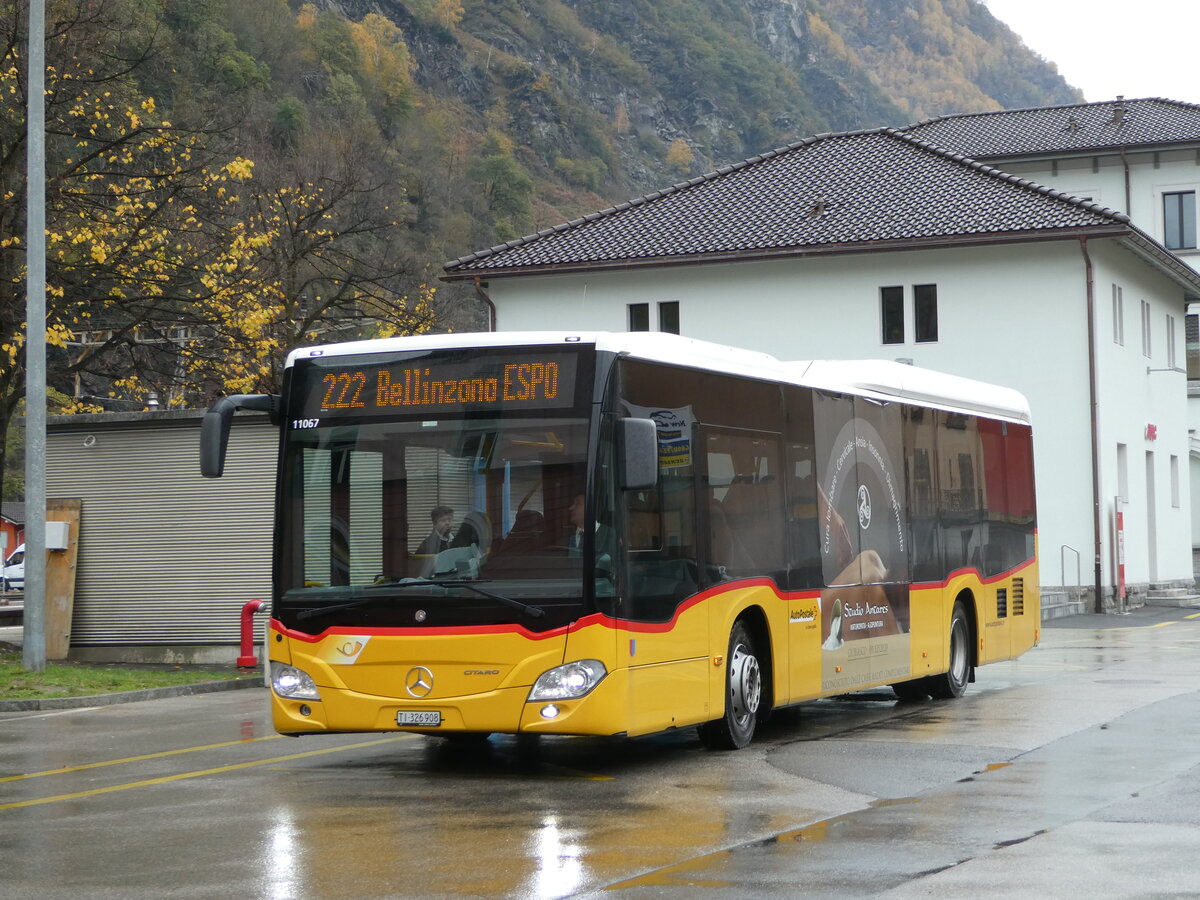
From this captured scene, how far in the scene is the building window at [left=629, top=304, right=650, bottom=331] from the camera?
41062 mm

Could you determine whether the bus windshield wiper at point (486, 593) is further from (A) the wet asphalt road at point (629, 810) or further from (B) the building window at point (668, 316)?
(B) the building window at point (668, 316)

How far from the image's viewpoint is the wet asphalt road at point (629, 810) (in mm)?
7809

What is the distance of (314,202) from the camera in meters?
51.2

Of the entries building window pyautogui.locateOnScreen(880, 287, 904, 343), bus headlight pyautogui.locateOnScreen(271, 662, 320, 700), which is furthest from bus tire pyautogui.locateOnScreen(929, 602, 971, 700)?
building window pyautogui.locateOnScreen(880, 287, 904, 343)

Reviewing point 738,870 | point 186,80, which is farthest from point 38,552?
point 186,80

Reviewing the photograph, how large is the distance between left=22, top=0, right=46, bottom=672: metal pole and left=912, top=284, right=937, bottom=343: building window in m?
22.6

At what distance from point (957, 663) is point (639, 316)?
24.5 m

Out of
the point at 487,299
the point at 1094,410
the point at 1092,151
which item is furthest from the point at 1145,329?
the point at 1092,151

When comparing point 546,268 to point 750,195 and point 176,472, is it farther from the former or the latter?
point 176,472

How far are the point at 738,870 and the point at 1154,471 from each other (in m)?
37.3

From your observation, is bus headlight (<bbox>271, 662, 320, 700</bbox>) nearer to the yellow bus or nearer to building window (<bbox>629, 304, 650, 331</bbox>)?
the yellow bus

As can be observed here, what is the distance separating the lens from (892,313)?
39.1 m

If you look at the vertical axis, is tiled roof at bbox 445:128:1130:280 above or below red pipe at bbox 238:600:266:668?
above

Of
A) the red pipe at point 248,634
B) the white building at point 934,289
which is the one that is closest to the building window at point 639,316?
the white building at point 934,289
